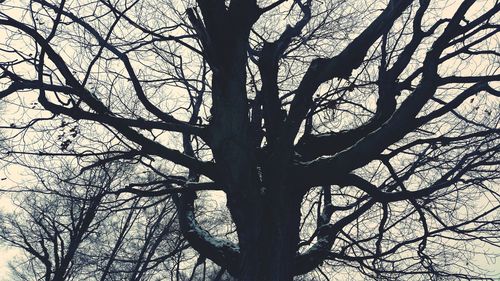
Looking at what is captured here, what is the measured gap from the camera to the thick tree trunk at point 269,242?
12.6ft

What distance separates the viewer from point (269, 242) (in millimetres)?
3916

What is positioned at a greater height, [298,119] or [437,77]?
[437,77]

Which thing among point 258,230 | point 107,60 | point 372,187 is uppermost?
point 107,60

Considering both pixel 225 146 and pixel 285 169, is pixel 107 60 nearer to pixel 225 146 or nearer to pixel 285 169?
pixel 225 146

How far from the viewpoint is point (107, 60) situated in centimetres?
559

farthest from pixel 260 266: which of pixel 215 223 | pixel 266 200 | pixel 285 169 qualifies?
pixel 215 223

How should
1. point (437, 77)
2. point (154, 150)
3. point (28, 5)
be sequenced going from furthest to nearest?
point (28, 5), point (154, 150), point (437, 77)

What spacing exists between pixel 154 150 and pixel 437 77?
2.50m

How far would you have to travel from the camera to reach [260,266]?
12.7ft

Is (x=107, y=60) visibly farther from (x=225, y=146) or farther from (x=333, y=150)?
(x=333, y=150)

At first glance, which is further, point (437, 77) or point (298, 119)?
point (298, 119)

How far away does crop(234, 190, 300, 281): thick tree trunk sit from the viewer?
3830 mm

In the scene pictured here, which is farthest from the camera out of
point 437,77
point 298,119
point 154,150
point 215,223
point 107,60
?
point 215,223

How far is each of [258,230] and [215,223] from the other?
5425 mm
